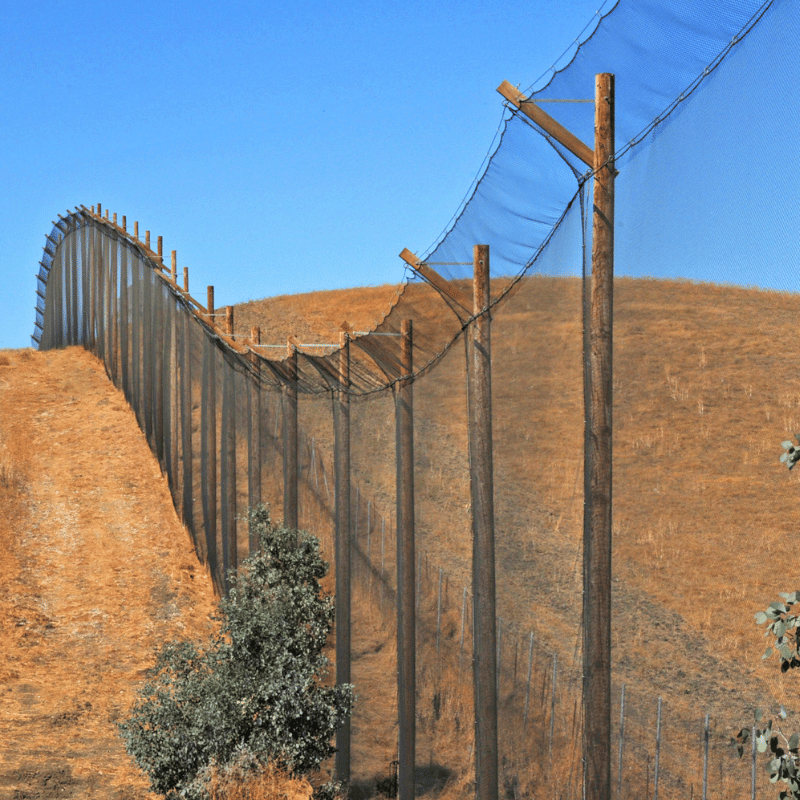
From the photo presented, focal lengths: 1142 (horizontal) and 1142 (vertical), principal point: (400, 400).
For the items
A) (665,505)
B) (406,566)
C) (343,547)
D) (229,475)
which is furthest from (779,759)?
(665,505)

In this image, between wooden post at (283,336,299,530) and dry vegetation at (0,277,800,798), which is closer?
dry vegetation at (0,277,800,798)

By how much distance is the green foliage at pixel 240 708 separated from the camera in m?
10.5

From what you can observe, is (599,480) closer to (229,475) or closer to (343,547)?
(343,547)

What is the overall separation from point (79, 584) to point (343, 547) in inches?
462

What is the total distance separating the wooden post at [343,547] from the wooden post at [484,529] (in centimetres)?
446

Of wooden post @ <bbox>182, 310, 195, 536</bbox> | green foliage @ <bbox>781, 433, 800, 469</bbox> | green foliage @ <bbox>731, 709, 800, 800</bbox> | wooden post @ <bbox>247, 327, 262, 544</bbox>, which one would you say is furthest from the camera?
wooden post @ <bbox>182, 310, 195, 536</bbox>

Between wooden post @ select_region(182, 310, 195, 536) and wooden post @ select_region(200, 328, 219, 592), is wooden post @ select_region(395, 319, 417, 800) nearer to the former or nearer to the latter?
wooden post @ select_region(200, 328, 219, 592)

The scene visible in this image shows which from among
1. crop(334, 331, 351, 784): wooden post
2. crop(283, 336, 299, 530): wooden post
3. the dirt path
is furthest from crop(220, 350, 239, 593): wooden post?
crop(334, 331, 351, 784): wooden post

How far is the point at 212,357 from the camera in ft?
83.9

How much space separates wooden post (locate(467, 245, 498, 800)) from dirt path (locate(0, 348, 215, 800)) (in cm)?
625

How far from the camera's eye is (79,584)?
24609 millimetres

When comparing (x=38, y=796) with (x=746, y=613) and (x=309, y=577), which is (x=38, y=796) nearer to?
(x=309, y=577)

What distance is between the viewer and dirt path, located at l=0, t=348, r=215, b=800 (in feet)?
51.2

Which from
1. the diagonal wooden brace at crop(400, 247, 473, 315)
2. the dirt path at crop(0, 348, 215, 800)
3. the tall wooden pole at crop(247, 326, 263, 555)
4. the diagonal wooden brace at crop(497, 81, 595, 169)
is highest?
the diagonal wooden brace at crop(497, 81, 595, 169)
